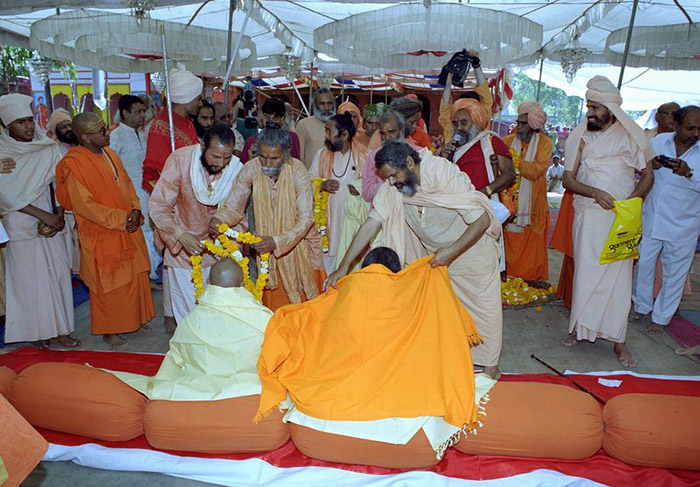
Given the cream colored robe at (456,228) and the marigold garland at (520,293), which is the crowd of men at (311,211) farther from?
the marigold garland at (520,293)

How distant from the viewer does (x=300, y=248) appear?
4238 mm

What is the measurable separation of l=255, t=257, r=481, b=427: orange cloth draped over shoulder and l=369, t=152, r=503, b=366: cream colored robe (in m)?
0.55

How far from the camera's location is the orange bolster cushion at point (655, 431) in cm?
257

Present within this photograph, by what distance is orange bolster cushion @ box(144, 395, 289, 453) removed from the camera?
8.91 feet

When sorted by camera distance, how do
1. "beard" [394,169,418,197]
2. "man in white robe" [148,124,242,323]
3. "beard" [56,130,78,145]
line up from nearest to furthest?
"beard" [394,169,418,197] → "man in white robe" [148,124,242,323] → "beard" [56,130,78,145]

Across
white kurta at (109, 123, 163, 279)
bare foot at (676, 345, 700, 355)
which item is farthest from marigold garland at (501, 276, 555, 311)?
white kurta at (109, 123, 163, 279)

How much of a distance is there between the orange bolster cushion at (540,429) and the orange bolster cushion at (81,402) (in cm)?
173

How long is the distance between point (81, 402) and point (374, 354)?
1536 mm

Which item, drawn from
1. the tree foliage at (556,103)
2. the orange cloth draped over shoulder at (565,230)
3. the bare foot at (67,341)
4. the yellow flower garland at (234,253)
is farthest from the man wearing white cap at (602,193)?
the tree foliage at (556,103)

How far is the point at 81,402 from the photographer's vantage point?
281 centimetres

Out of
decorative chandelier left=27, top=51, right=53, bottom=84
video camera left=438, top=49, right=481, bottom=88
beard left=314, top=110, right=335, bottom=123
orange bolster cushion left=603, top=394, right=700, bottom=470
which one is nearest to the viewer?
orange bolster cushion left=603, top=394, right=700, bottom=470

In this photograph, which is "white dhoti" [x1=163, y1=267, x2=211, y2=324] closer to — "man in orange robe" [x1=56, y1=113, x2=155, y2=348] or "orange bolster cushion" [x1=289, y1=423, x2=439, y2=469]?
"man in orange robe" [x1=56, y1=113, x2=155, y2=348]

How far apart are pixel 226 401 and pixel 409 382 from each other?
3.04ft

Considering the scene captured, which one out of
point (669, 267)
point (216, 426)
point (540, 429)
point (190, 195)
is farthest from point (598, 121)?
point (216, 426)
